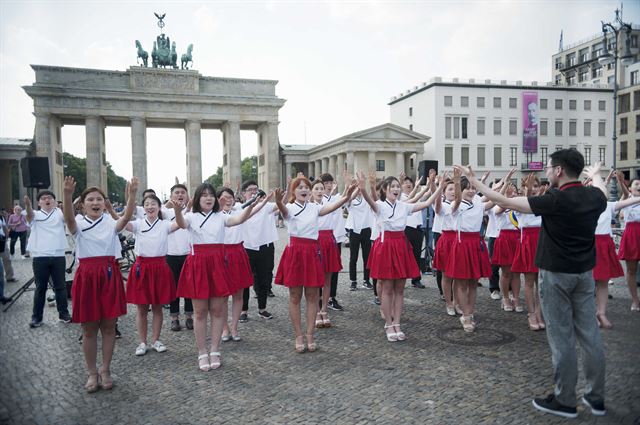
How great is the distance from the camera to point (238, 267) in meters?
6.82

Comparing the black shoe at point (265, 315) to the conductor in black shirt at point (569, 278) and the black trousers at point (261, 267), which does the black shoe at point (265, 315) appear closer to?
the black trousers at point (261, 267)

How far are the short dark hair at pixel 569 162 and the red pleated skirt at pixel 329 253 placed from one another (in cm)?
431

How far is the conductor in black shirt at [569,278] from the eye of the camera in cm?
434

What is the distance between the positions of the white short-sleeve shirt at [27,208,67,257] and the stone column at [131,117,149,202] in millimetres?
45322

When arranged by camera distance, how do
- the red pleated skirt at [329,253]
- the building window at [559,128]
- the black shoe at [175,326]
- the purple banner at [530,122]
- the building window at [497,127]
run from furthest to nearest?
the building window at [559,128], the building window at [497,127], the purple banner at [530,122], the red pleated skirt at [329,253], the black shoe at [175,326]

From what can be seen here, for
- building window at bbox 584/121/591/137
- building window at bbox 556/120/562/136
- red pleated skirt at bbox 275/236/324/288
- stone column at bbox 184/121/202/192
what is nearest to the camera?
red pleated skirt at bbox 275/236/324/288

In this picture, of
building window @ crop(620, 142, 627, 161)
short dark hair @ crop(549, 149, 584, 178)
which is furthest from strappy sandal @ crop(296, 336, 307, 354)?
building window @ crop(620, 142, 627, 161)

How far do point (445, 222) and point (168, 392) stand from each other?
5.16m

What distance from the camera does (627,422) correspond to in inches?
163

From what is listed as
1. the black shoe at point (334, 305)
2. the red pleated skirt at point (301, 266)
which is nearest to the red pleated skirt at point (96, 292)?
the red pleated skirt at point (301, 266)

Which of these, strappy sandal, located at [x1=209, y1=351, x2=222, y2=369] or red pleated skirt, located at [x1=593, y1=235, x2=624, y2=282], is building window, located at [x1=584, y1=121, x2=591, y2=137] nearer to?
red pleated skirt, located at [x1=593, y1=235, x2=624, y2=282]

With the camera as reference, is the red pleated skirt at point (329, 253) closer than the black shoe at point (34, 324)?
Yes

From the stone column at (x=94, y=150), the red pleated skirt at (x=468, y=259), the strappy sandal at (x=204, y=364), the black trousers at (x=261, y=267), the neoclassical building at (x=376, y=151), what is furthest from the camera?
the neoclassical building at (x=376, y=151)

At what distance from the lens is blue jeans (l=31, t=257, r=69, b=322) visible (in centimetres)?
831
